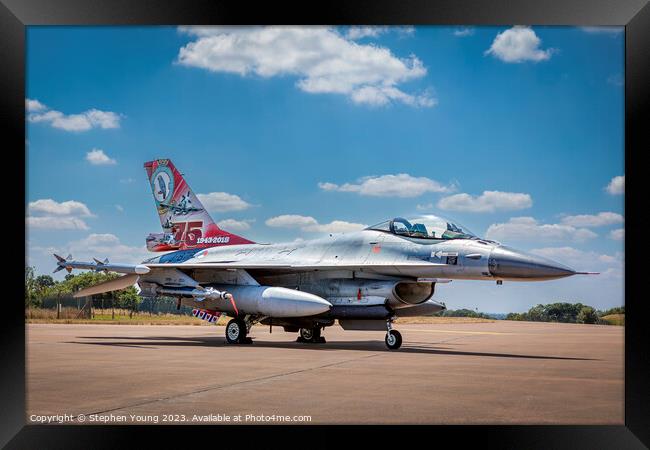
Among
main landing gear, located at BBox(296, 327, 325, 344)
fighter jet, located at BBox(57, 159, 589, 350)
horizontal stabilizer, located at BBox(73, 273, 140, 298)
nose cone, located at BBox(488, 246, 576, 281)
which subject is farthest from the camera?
main landing gear, located at BBox(296, 327, 325, 344)

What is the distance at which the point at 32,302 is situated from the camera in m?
33.4

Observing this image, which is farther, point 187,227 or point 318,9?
point 187,227

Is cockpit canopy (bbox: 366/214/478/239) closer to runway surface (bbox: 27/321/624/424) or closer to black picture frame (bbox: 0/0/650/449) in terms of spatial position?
runway surface (bbox: 27/321/624/424)

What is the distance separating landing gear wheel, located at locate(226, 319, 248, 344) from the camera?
14758 mm

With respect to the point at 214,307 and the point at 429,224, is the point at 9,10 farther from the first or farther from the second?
the point at 214,307

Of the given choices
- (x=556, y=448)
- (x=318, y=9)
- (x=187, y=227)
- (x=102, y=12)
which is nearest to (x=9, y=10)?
(x=102, y=12)

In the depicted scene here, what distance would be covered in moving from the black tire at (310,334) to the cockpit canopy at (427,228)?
3.11 metres

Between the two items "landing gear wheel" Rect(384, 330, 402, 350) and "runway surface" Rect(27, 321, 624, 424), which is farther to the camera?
"landing gear wheel" Rect(384, 330, 402, 350)

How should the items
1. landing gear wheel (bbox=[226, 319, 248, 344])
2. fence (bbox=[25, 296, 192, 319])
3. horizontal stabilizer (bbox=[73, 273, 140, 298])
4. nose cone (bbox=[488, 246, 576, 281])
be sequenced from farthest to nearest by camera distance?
fence (bbox=[25, 296, 192, 319])
horizontal stabilizer (bbox=[73, 273, 140, 298])
landing gear wheel (bbox=[226, 319, 248, 344])
nose cone (bbox=[488, 246, 576, 281])

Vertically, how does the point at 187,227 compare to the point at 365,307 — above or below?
above

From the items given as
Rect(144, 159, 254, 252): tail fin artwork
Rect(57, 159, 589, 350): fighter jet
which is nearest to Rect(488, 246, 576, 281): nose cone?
Rect(57, 159, 589, 350): fighter jet

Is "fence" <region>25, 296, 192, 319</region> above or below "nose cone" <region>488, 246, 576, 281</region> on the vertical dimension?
below

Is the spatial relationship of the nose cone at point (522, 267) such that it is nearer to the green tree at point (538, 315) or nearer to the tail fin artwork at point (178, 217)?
the tail fin artwork at point (178, 217)

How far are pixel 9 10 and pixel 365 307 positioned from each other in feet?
30.7
